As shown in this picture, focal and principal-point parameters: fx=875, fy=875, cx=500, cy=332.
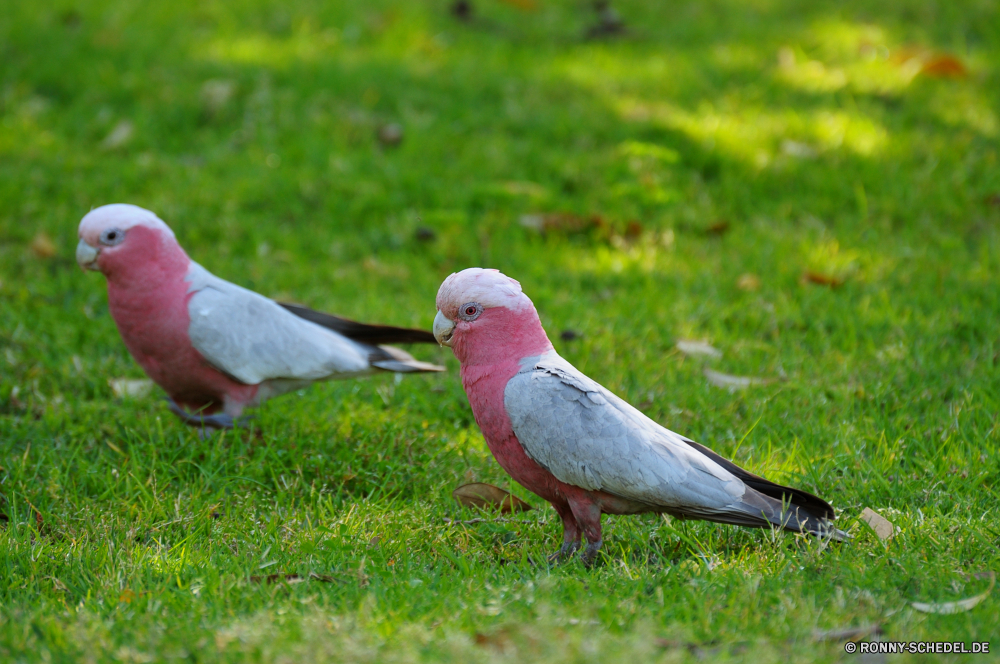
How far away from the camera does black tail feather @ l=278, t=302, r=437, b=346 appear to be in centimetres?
367

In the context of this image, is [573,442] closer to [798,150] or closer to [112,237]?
[112,237]

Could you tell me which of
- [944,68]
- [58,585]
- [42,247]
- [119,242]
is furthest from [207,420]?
[944,68]

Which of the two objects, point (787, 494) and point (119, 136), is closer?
point (787, 494)

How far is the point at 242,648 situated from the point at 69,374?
2.39 metres

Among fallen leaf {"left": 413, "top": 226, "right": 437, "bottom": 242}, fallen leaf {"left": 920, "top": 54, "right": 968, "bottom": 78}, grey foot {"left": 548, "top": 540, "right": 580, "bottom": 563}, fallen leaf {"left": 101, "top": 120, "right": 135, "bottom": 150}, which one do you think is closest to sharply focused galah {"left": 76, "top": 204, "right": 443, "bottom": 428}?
grey foot {"left": 548, "top": 540, "right": 580, "bottom": 563}

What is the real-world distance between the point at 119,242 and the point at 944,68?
613 cm

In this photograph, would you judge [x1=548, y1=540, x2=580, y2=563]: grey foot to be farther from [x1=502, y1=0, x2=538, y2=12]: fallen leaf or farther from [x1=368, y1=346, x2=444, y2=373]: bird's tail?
[x1=502, y1=0, x2=538, y2=12]: fallen leaf

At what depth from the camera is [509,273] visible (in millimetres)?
5008

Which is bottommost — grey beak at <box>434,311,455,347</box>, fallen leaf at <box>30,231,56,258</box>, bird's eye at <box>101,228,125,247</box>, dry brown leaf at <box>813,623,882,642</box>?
dry brown leaf at <box>813,623,882,642</box>

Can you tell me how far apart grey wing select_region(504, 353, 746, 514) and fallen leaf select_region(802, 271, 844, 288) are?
2.38 metres

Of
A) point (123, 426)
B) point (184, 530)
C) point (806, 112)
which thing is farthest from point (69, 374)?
point (806, 112)

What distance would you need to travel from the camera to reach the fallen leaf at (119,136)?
19.7ft

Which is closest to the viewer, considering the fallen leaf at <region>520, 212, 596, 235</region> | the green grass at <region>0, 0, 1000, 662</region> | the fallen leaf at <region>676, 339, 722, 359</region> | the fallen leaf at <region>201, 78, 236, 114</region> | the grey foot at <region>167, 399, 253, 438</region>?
the green grass at <region>0, 0, 1000, 662</region>

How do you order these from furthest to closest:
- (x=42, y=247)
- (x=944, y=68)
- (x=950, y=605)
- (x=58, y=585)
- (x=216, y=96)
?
(x=944, y=68)
(x=216, y=96)
(x=42, y=247)
(x=58, y=585)
(x=950, y=605)
